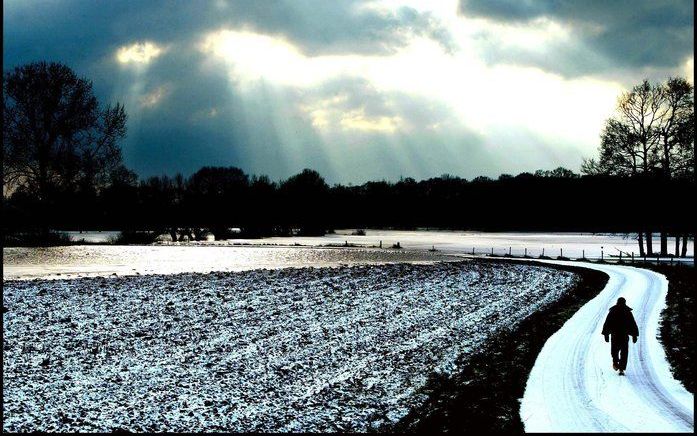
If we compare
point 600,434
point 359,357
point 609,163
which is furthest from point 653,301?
point 609,163

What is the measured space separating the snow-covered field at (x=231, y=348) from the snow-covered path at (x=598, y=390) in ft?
8.14

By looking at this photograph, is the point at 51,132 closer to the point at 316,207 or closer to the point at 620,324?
the point at 620,324

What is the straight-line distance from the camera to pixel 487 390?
43.6 feet

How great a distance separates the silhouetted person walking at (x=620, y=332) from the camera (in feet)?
47.2

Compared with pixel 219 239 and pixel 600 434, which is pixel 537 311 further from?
pixel 219 239

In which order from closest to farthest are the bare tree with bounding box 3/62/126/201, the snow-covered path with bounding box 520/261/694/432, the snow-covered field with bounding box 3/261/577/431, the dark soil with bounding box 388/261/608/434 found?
the snow-covered path with bounding box 520/261/694/432 < the dark soil with bounding box 388/261/608/434 < the snow-covered field with bounding box 3/261/577/431 < the bare tree with bounding box 3/62/126/201

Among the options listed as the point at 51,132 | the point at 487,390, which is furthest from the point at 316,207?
the point at 487,390

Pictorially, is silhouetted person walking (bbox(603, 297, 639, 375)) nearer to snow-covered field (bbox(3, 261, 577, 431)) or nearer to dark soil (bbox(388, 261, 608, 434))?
dark soil (bbox(388, 261, 608, 434))

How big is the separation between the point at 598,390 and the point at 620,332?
2334 mm

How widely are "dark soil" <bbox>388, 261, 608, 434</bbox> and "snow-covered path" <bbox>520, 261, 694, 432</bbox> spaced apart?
322 mm

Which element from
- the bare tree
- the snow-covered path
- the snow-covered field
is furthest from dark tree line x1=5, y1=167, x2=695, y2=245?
the snow-covered path

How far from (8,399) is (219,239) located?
86114mm

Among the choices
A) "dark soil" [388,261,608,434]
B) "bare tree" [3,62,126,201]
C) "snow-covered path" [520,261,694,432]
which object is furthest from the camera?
"bare tree" [3,62,126,201]

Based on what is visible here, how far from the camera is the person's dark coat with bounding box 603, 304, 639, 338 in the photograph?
1459 cm
